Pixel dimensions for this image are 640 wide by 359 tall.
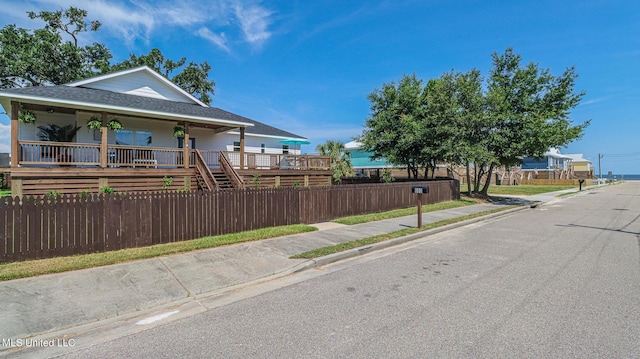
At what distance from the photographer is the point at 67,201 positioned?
647 cm

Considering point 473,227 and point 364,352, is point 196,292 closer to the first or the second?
point 364,352

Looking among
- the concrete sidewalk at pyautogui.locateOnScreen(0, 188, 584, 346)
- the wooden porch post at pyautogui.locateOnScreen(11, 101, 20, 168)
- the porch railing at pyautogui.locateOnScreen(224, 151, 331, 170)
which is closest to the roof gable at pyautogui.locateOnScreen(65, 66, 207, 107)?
the porch railing at pyautogui.locateOnScreen(224, 151, 331, 170)

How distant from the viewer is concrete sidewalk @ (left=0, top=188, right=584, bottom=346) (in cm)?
395

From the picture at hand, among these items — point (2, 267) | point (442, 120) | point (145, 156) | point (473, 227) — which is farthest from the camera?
point (442, 120)

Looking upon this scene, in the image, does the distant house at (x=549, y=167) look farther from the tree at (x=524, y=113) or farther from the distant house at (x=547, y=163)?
the tree at (x=524, y=113)

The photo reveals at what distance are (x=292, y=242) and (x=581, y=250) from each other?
23.2 feet

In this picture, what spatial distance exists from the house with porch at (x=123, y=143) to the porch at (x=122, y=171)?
0.10 ft

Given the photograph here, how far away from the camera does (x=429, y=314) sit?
3.98 meters

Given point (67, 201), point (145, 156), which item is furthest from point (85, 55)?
point (67, 201)

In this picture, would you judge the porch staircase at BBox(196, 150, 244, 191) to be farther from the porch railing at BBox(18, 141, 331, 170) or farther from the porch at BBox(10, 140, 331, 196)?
the porch railing at BBox(18, 141, 331, 170)

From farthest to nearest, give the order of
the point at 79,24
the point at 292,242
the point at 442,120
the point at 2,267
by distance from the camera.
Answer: the point at 79,24
the point at 442,120
the point at 292,242
the point at 2,267

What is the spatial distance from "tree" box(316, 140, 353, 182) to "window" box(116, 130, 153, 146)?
13.2 m

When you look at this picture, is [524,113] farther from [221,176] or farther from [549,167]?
[549,167]

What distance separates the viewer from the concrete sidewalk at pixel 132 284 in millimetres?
3947
